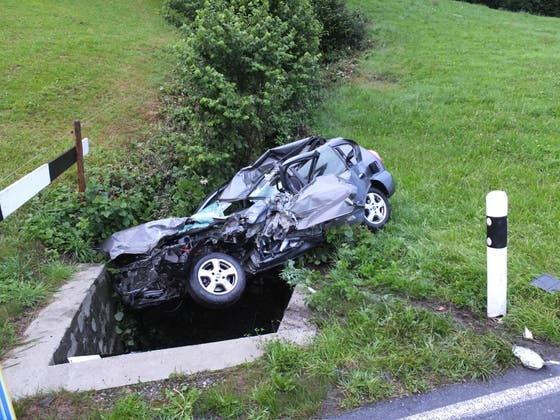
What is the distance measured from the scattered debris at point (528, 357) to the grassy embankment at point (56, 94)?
4.01m

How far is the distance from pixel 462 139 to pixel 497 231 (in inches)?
233

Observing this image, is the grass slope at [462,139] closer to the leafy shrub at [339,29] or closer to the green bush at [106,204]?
the leafy shrub at [339,29]

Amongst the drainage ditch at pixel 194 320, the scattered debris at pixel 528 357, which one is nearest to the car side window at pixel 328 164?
the drainage ditch at pixel 194 320

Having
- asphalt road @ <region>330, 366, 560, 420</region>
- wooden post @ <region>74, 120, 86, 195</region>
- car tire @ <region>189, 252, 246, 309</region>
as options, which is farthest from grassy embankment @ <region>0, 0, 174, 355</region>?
asphalt road @ <region>330, 366, 560, 420</region>

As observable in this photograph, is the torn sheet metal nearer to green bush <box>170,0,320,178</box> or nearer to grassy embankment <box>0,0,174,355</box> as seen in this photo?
grassy embankment <box>0,0,174,355</box>

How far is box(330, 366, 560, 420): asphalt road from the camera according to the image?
3156mm

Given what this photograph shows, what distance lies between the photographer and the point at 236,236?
5344 mm

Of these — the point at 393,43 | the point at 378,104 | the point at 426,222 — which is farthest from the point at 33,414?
the point at 393,43

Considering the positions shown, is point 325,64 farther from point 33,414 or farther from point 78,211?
point 33,414

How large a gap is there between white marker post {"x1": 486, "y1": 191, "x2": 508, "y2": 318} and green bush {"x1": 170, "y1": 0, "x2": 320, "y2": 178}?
407 centimetres

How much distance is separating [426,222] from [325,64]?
11344mm

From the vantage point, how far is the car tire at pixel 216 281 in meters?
5.03

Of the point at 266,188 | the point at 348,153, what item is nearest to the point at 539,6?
the point at 348,153

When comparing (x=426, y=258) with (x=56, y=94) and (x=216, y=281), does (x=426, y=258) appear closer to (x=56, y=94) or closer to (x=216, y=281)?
(x=216, y=281)
